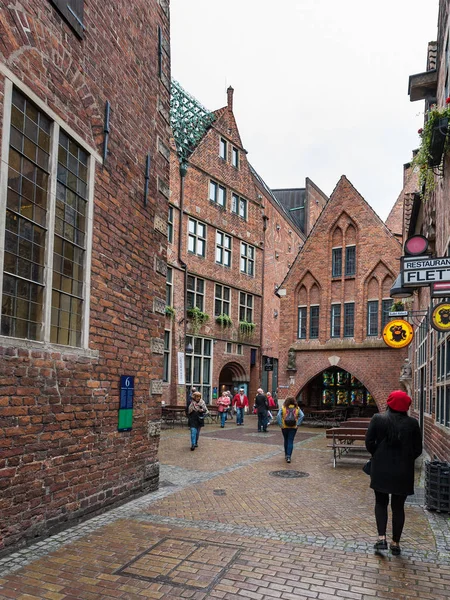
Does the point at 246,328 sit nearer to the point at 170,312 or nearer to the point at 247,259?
the point at 247,259

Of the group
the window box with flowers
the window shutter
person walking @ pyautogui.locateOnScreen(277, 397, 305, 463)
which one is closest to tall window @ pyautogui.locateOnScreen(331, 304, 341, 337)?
person walking @ pyautogui.locateOnScreen(277, 397, 305, 463)

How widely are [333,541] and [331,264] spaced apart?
20120 millimetres

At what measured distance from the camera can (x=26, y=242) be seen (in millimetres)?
5656

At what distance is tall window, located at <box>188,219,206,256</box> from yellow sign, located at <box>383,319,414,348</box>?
1434 centimetres

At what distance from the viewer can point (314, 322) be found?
25.0 metres

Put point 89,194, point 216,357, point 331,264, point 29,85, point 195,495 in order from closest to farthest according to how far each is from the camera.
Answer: point 29,85, point 89,194, point 195,495, point 331,264, point 216,357

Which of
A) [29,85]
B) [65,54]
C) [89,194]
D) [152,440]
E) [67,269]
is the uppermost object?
[65,54]

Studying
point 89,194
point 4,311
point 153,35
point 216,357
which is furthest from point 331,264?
point 4,311

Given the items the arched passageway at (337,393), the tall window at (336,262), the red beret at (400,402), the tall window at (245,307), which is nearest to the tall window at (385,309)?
the tall window at (336,262)

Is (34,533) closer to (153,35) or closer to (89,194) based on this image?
(89,194)

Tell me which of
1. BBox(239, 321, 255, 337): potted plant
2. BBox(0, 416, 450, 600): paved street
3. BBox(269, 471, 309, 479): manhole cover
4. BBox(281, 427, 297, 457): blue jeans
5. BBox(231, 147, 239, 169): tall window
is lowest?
BBox(269, 471, 309, 479): manhole cover

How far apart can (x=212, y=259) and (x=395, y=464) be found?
22532 millimetres

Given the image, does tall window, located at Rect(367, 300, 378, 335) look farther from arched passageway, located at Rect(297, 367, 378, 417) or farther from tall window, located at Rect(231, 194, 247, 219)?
tall window, located at Rect(231, 194, 247, 219)

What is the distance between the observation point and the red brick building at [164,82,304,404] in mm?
24897
